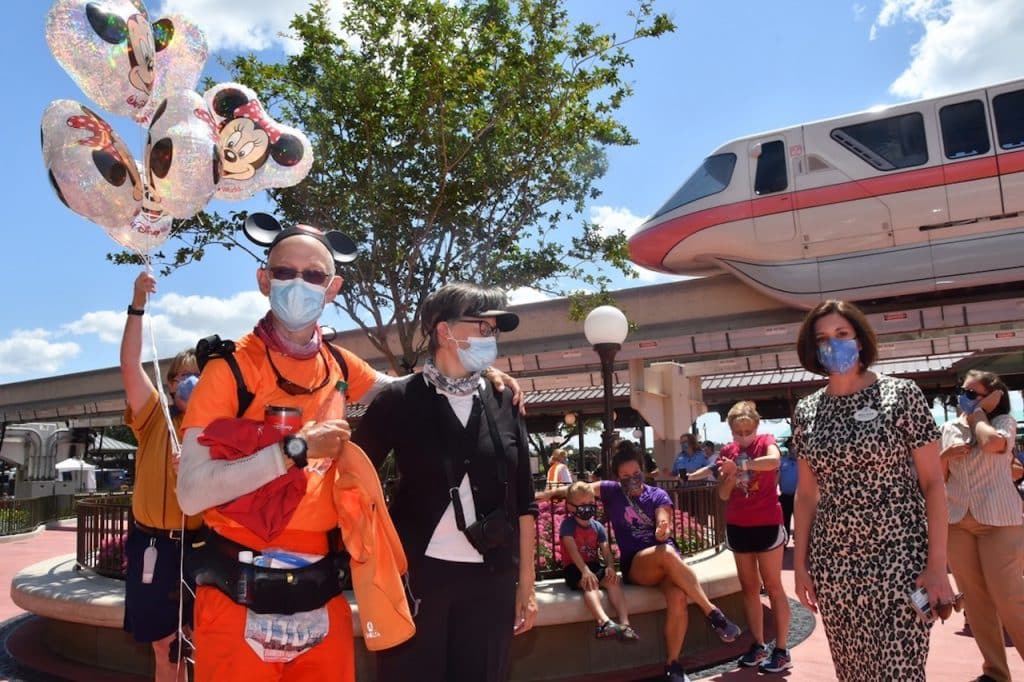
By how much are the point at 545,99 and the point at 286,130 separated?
6512 millimetres

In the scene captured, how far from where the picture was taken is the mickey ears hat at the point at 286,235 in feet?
8.91

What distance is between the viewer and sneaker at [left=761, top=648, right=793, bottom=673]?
5.69 meters

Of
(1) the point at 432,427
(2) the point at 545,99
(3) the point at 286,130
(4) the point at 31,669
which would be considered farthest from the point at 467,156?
(1) the point at 432,427

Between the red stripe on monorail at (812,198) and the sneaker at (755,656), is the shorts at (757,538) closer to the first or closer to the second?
the sneaker at (755,656)

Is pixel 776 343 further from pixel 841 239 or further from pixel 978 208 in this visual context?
pixel 978 208

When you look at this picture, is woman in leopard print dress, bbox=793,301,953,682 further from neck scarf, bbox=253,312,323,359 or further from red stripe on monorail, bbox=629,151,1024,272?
red stripe on monorail, bbox=629,151,1024,272

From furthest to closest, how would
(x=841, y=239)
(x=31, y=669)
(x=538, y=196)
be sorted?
1. (x=841, y=239)
2. (x=538, y=196)
3. (x=31, y=669)

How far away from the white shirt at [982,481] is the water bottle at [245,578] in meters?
4.12

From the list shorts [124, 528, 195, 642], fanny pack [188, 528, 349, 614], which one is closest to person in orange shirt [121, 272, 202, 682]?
shorts [124, 528, 195, 642]

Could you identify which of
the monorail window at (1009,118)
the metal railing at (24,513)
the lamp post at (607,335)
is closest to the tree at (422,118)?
the lamp post at (607,335)

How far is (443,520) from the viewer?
2.75 meters

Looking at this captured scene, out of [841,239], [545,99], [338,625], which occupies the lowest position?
[338,625]

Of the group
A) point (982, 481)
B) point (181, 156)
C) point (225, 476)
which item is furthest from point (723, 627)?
point (181, 156)

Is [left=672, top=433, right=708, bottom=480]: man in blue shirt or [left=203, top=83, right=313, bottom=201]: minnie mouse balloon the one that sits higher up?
[left=203, top=83, right=313, bottom=201]: minnie mouse balloon
